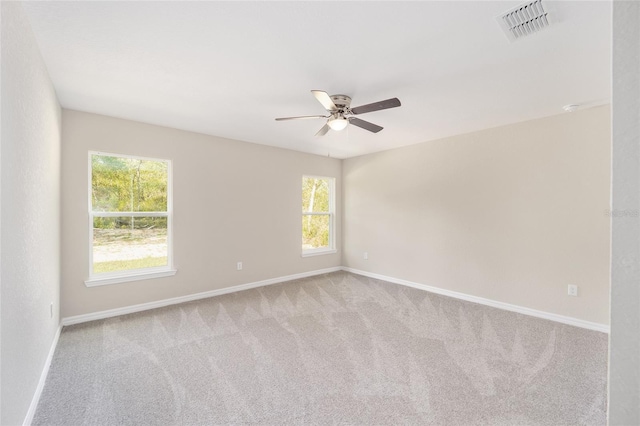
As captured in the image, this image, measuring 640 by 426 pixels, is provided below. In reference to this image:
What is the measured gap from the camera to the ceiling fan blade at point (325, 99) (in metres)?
2.20

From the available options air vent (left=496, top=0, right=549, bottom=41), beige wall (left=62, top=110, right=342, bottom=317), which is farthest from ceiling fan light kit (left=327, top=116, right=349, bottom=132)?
beige wall (left=62, top=110, right=342, bottom=317)

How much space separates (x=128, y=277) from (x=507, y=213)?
494 centimetres

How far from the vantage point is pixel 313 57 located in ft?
6.98

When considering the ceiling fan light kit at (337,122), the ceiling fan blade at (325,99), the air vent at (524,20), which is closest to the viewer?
the air vent at (524,20)

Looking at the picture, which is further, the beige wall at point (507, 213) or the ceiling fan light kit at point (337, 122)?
the beige wall at point (507, 213)

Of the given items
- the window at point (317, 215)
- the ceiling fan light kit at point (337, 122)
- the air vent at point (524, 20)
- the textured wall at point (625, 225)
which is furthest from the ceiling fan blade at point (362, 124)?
the window at point (317, 215)

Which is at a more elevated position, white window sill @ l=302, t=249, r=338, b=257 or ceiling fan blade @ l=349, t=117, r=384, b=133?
ceiling fan blade @ l=349, t=117, r=384, b=133

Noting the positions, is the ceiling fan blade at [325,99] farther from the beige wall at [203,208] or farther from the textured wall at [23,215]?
the beige wall at [203,208]

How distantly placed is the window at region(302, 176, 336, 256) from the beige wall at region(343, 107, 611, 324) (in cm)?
101

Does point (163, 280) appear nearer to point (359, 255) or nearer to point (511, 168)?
point (359, 255)

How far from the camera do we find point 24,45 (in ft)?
5.52

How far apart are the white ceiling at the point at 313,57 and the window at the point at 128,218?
687 millimetres

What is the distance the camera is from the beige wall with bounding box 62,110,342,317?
3248mm

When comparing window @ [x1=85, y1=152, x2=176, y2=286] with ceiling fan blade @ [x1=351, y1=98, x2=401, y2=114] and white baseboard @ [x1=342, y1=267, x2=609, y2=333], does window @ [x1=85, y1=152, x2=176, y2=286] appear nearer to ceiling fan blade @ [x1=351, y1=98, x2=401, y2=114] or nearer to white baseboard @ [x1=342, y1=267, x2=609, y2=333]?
ceiling fan blade @ [x1=351, y1=98, x2=401, y2=114]
